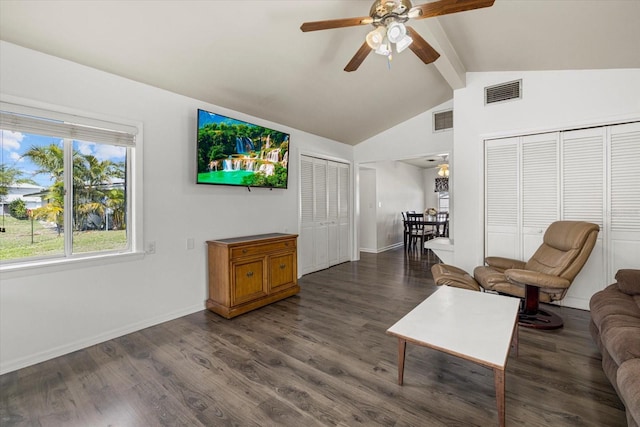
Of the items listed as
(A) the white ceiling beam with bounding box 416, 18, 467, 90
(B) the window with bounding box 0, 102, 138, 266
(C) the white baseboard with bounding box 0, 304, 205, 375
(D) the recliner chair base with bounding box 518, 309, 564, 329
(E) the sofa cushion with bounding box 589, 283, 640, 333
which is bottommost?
(C) the white baseboard with bounding box 0, 304, 205, 375

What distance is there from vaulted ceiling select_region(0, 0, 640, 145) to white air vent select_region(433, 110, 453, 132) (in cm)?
97

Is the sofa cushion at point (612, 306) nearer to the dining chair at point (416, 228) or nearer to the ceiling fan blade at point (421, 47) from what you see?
the ceiling fan blade at point (421, 47)

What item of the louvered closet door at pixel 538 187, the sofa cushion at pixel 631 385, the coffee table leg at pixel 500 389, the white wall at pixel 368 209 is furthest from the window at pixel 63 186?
the white wall at pixel 368 209

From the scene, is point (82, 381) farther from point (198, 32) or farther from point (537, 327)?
point (537, 327)

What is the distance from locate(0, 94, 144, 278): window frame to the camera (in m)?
2.16

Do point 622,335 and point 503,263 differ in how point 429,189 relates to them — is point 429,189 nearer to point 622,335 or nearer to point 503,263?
point 503,263

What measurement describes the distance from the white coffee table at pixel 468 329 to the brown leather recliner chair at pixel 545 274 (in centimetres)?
44

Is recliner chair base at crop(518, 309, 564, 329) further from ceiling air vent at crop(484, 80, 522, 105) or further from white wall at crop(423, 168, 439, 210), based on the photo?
white wall at crop(423, 168, 439, 210)

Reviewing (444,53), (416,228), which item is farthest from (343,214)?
(444,53)

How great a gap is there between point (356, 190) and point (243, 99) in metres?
3.10

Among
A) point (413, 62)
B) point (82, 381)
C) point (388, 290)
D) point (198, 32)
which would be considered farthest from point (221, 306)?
point (413, 62)

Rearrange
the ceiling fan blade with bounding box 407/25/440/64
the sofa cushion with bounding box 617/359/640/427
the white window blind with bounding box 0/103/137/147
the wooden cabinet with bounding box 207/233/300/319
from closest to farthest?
1. the sofa cushion with bounding box 617/359/640/427
2. the ceiling fan blade with bounding box 407/25/440/64
3. the white window blind with bounding box 0/103/137/147
4. the wooden cabinet with bounding box 207/233/300/319

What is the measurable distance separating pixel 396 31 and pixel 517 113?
2.56 meters

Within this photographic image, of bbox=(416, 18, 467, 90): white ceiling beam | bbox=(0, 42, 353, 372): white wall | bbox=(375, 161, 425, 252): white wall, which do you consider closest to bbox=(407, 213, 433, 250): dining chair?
bbox=(375, 161, 425, 252): white wall
